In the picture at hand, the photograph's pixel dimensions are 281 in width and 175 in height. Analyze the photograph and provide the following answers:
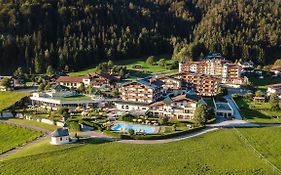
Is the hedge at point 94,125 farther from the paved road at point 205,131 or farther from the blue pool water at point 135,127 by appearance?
the blue pool water at point 135,127

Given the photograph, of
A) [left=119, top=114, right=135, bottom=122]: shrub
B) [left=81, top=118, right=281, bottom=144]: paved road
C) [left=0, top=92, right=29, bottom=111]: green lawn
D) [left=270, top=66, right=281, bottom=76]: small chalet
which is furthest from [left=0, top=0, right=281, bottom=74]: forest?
[left=81, top=118, right=281, bottom=144]: paved road

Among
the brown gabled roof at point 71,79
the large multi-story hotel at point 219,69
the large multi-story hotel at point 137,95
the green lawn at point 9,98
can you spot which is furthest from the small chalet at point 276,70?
the green lawn at point 9,98

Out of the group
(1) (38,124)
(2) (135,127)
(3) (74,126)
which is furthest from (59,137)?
(2) (135,127)

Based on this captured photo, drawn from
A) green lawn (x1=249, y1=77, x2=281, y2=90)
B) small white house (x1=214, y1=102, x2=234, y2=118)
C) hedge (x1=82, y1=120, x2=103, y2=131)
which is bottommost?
hedge (x1=82, y1=120, x2=103, y2=131)

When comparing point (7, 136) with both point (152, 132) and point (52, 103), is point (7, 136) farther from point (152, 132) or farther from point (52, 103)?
point (152, 132)

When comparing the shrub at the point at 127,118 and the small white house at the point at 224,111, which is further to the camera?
the small white house at the point at 224,111

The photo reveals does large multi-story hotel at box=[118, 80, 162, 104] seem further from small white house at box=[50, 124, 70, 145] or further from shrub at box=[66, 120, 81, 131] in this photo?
small white house at box=[50, 124, 70, 145]

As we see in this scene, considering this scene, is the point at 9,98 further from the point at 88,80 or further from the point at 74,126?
the point at 74,126

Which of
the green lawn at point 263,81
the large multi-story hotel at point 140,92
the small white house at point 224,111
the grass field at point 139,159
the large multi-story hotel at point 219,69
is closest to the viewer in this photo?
the grass field at point 139,159
